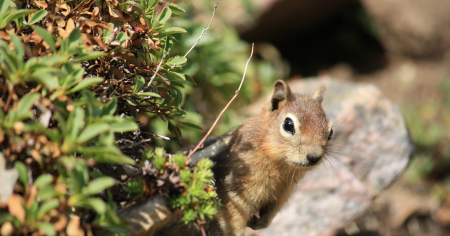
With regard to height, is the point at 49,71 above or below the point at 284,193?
above

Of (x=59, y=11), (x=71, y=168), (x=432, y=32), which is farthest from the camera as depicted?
(x=432, y=32)

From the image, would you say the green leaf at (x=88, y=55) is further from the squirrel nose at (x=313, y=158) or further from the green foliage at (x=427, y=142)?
the green foliage at (x=427, y=142)

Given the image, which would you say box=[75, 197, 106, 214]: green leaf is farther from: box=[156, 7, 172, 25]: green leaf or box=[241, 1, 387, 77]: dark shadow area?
box=[241, 1, 387, 77]: dark shadow area

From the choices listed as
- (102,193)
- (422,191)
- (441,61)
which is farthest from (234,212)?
(441,61)

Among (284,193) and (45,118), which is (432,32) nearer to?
(284,193)

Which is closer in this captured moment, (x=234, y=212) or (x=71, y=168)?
(x=71, y=168)

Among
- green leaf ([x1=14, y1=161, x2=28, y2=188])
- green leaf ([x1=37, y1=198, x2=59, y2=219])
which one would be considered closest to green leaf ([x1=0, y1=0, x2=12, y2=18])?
green leaf ([x1=14, y1=161, x2=28, y2=188])

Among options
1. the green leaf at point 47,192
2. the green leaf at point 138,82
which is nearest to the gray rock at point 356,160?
the green leaf at point 138,82
